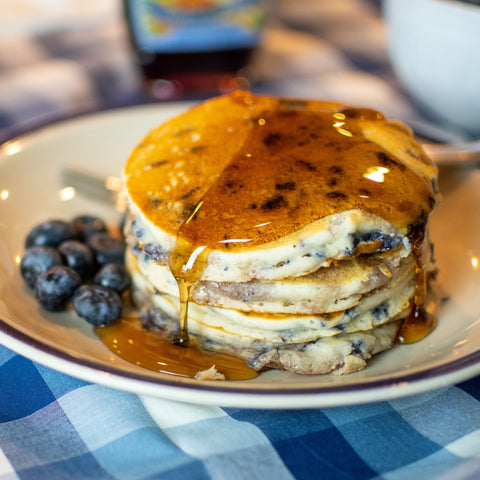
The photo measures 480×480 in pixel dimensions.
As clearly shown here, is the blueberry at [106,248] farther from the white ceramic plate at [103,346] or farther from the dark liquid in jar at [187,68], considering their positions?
the dark liquid in jar at [187,68]

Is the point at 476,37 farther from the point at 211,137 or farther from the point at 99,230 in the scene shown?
the point at 99,230

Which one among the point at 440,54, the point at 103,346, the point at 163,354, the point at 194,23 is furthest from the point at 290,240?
the point at 194,23

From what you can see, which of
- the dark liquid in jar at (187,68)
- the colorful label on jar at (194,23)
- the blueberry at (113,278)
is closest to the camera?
the blueberry at (113,278)

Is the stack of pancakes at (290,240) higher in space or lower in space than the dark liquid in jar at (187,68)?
higher

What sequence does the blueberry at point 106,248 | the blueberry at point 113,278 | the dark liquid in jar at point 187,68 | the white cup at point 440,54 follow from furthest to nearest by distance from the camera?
the dark liquid in jar at point 187,68 < the white cup at point 440,54 < the blueberry at point 106,248 < the blueberry at point 113,278

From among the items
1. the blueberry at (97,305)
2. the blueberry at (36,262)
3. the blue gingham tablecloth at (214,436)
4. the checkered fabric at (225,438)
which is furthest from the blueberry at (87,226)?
the checkered fabric at (225,438)

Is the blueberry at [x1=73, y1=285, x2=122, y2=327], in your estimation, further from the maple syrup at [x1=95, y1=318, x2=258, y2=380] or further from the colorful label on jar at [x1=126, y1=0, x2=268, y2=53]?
the colorful label on jar at [x1=126, y1=0, x2=268, y2=53]

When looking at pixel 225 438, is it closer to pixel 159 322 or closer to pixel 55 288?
pixel 159 322

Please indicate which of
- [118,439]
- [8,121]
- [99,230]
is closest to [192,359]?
[118,439]
